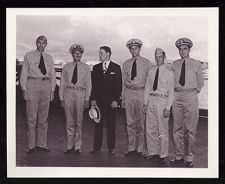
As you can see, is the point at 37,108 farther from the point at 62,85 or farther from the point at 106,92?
the point at 106,92

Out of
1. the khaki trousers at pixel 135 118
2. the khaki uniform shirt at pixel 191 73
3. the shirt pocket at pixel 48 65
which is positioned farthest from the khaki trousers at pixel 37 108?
the khaki uniform shirt at pixel 191 73

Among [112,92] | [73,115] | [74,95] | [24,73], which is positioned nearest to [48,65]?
[24,73]

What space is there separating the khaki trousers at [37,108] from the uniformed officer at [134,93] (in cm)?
69

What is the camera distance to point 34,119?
10.7 ft

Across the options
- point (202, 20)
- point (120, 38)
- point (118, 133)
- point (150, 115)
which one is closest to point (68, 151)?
point (118, 133)

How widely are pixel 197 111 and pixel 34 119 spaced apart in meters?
1.44

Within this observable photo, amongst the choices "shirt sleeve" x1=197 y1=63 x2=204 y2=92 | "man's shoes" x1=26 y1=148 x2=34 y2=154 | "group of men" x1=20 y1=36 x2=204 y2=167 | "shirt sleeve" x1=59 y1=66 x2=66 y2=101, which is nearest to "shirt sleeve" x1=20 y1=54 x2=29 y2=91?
"group of men" x1=20 y1=36 x2=204 y2=167

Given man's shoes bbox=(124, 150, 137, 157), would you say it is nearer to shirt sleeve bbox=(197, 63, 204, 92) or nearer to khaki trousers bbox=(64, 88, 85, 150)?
khaki trousers bbox=(64, 88, 85, 150)

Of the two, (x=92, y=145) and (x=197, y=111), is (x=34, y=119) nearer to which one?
(x=92, y=145)

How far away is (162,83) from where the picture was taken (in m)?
3.25

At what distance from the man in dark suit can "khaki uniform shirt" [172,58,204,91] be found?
50cm

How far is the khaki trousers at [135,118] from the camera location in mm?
3258

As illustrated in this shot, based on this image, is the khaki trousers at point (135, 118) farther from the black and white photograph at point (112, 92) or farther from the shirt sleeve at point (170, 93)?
the shirt sleeve at point (170, 93)

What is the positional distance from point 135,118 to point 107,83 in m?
0.40
